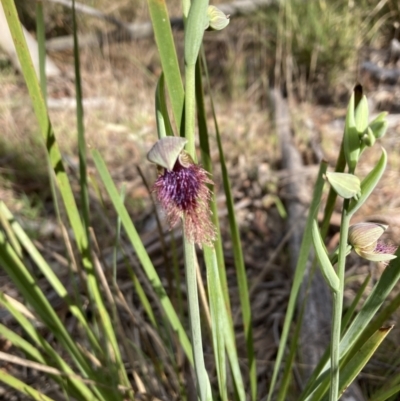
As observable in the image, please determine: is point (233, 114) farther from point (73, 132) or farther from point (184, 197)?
point (184, 197)

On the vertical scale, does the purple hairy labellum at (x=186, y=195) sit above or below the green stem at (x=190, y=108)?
below

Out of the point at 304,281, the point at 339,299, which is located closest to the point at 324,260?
the point at 339,299

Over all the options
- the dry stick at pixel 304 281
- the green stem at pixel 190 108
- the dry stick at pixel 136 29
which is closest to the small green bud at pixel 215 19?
the green stem at pixel 190 108

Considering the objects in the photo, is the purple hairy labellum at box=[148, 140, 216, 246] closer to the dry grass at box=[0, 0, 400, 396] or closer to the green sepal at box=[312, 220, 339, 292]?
the green sepal at box=[312, 220, 339, 292]

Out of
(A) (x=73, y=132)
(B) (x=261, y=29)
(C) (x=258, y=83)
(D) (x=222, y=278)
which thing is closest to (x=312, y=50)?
(C) (x=258, y=83)

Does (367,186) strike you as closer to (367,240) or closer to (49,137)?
(367,240)

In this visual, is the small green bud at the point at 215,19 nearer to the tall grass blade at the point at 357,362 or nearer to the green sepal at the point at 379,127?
the green sepal at the point at 379,127
